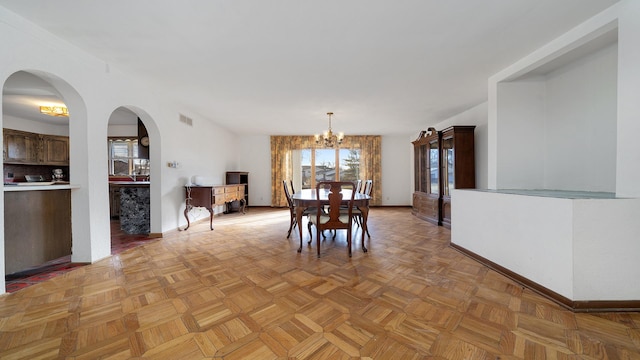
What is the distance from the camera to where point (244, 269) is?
235cm

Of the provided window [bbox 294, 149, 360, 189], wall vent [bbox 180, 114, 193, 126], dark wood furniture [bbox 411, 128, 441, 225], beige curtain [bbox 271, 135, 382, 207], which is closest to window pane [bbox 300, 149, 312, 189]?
window [bbox 294, 149, 360, 189]

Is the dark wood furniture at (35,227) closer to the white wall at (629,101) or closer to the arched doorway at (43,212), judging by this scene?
the arched doorway at (43,212)

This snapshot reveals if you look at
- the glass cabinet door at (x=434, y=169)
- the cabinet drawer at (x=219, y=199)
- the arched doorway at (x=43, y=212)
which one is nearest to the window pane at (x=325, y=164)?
the glass cabinet door at (x=434, y=169)

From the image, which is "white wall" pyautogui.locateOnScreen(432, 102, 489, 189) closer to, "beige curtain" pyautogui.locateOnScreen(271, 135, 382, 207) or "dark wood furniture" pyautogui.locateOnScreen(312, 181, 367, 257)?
"dark wood furniture" pyautogui.locateOnScreen(312, 181, 367, 257)

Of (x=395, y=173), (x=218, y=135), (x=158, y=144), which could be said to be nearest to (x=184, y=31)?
(x=158, y=144)

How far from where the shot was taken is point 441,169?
4.55m

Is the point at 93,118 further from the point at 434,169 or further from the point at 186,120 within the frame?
the point at 434,169

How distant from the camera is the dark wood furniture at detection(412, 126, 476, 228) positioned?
4.16 meters

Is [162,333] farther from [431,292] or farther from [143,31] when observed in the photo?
[143,31]

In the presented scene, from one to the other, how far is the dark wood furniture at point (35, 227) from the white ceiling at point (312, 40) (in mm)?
1605

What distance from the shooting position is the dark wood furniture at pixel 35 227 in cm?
214

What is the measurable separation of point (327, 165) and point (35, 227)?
5877mm

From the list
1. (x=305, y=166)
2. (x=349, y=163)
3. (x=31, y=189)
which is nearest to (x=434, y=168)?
(x=349, y=163)

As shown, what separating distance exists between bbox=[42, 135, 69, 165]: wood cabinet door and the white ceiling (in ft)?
7.74
